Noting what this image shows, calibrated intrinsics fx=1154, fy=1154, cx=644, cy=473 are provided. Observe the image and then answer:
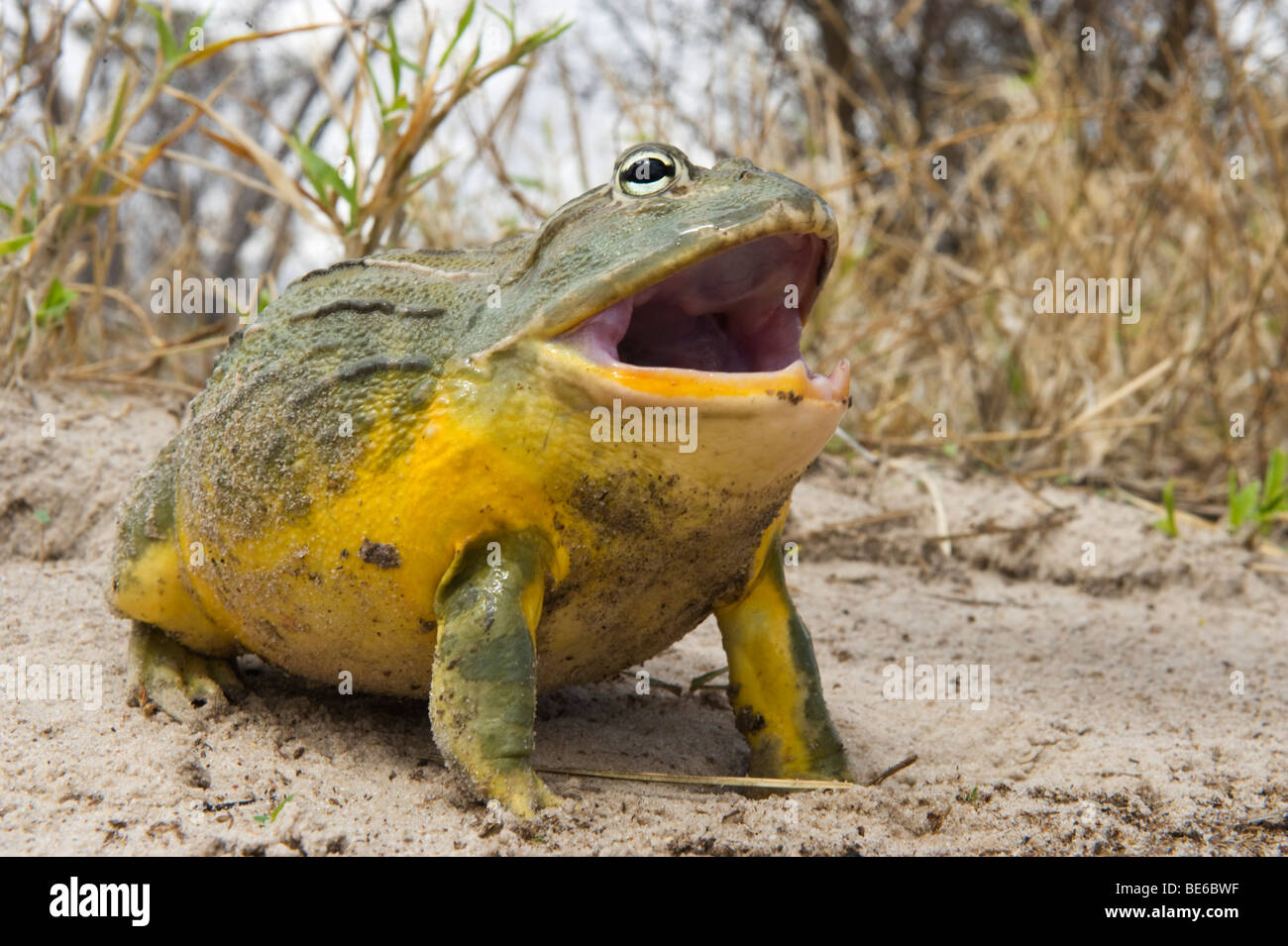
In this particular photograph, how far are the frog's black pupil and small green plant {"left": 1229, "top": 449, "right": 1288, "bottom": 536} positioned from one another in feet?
9.93

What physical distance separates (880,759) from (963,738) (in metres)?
0.25

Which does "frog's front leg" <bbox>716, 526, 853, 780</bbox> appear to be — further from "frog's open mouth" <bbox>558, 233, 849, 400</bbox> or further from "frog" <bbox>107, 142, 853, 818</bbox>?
"frog's open mouth" <bbox>558, 233, 849, 400</bbox>

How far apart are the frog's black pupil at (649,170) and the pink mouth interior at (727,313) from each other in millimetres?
163

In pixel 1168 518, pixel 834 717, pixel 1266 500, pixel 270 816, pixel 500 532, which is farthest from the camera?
pixel 1266 500

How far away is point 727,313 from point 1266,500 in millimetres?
2975

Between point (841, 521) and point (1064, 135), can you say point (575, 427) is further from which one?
point (1064, 135)

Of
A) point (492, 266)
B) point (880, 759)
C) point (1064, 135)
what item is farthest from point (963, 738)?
point (1064, 135)

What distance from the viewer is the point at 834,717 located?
2.72 metres

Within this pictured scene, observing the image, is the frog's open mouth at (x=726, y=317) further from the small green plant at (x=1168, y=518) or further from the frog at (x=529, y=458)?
the small green plant at (x=1168, y=518)

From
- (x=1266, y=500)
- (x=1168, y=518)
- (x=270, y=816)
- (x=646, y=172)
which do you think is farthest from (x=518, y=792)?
(x=1266, y=500)

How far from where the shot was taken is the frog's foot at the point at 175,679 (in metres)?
2.37

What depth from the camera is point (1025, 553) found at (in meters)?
4.16

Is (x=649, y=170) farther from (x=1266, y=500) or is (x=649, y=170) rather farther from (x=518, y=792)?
(x=1266, y=500)

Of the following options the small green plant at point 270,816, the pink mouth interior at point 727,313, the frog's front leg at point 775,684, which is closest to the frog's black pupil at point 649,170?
the pink mouth interior at point 727,313
